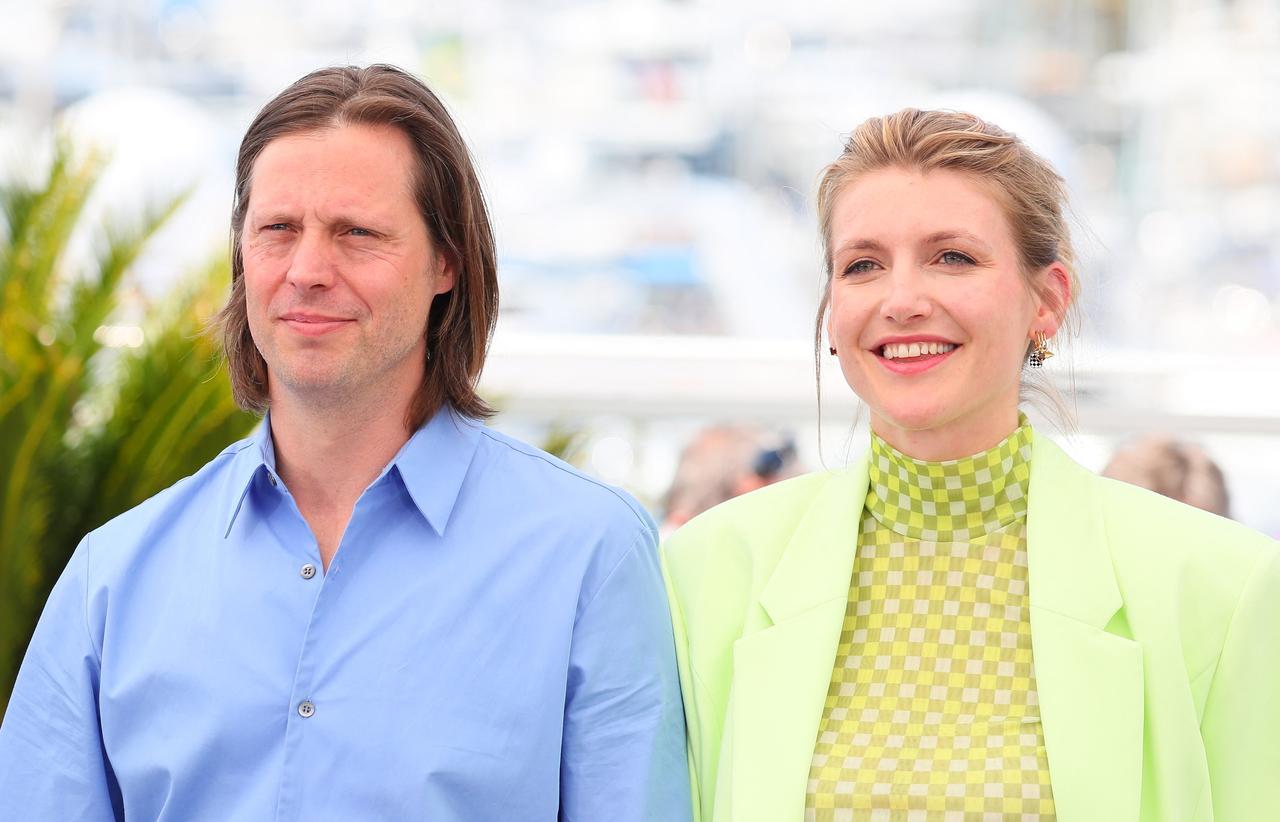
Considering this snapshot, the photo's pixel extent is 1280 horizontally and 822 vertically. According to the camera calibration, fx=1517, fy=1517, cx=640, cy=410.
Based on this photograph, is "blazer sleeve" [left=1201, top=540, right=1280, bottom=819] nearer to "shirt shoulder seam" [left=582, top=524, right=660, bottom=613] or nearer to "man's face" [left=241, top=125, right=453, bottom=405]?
"shirt shoulder seam" [left=582, top=524, right=660, bottom=613]

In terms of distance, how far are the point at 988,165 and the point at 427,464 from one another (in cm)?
87

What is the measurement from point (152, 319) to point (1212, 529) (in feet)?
10.3

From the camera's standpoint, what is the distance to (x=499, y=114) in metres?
7.73

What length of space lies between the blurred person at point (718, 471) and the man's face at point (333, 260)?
2897mm

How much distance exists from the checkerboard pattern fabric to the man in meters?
0.24

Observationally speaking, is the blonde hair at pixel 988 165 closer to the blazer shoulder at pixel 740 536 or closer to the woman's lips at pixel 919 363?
the woman's lips at pixel 919 363

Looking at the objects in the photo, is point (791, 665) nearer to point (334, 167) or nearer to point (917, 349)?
point (917, 349)

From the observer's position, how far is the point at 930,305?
6.64 ft

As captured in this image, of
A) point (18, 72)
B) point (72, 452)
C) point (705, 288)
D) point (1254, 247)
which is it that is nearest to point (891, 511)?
point (72, 452)

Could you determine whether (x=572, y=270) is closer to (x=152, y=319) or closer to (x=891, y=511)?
(x=152, y=319)

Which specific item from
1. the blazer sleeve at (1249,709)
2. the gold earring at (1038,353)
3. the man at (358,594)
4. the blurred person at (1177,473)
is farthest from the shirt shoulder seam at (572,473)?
the blurred person at (1177,473)

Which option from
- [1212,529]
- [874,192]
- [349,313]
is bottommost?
[1212,529]

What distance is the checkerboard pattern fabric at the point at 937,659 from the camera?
188cm

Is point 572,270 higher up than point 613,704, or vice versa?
point 572,270
